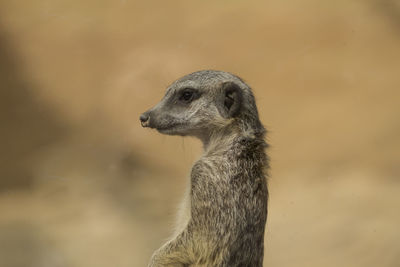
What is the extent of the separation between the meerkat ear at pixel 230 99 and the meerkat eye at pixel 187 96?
0.12m

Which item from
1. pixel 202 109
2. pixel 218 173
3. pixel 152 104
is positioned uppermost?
pixel 152 104

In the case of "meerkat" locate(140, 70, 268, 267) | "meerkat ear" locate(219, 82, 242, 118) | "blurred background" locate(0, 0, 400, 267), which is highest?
"blurred background" locate(0, 0, 400, 267)

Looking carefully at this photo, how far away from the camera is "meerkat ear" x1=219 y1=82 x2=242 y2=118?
3002 millimetres

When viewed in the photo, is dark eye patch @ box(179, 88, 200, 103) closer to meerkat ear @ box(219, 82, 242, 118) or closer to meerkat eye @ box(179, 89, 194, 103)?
meerkat eye @ box(179, 89, 194, 103)

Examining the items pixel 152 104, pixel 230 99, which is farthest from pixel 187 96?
pixel 152 104

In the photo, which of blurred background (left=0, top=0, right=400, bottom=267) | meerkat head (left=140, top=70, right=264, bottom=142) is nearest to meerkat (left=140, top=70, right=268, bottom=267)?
meerkat head (left=140, top=70, right=264, bottom=142)

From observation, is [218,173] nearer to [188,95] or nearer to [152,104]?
[188,95]

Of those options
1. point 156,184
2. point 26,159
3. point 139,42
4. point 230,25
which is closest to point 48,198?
point 26,159

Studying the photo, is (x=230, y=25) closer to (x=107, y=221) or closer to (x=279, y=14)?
(x=279, y=14)

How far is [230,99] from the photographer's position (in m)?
3.02

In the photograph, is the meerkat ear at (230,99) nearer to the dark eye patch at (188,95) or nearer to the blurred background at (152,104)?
the dark eye patch at (188,95)

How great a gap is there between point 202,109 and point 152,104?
8.61 ft

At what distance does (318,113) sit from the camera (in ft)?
17.7

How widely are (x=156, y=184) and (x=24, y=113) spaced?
1.18 meters
